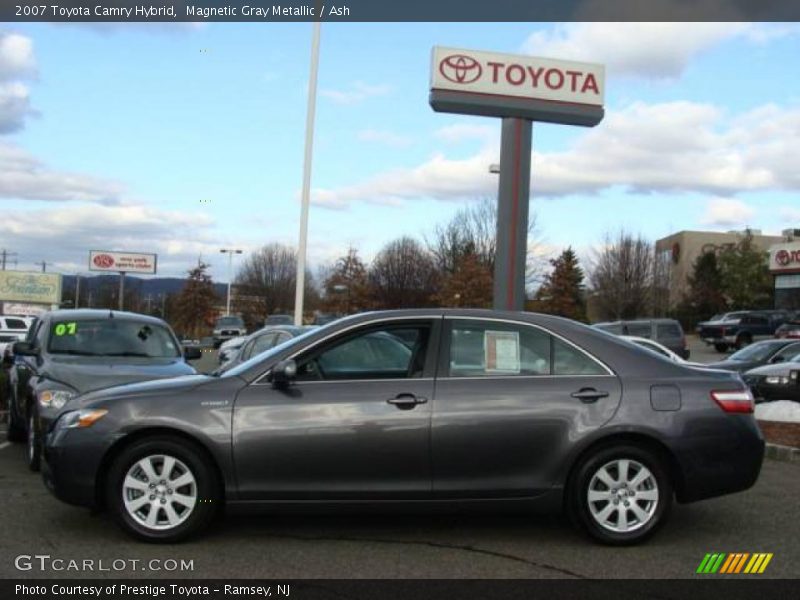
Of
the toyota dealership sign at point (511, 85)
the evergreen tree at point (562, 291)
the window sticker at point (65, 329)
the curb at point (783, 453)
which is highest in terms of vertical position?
the toyota dealership sign at point (511, 85)

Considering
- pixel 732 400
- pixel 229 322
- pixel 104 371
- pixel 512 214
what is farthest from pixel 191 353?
pixel 229 322

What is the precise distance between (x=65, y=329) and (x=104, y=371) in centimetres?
155

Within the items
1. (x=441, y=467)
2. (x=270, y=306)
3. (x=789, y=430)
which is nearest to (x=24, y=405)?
(x=441, y=467)

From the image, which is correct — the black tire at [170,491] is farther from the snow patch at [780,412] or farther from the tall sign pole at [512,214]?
the tall sign pole at [512,214]

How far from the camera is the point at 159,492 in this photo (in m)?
5.42

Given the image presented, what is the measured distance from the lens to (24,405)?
349 inches

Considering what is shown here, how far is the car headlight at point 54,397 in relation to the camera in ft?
25.1

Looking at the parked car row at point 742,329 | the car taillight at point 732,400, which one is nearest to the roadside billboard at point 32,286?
the parked car row at point 742,329

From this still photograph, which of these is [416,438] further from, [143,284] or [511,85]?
[143,284]

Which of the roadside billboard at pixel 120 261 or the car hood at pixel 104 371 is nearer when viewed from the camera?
the car hood at pixel 104 371

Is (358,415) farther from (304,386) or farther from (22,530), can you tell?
(22,530)

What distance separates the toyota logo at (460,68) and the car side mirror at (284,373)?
463 inches

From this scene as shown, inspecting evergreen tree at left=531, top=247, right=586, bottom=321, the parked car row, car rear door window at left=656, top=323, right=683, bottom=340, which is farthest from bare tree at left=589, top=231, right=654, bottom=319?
car rear door window at left=656, top=323, right=683, bottom=340
